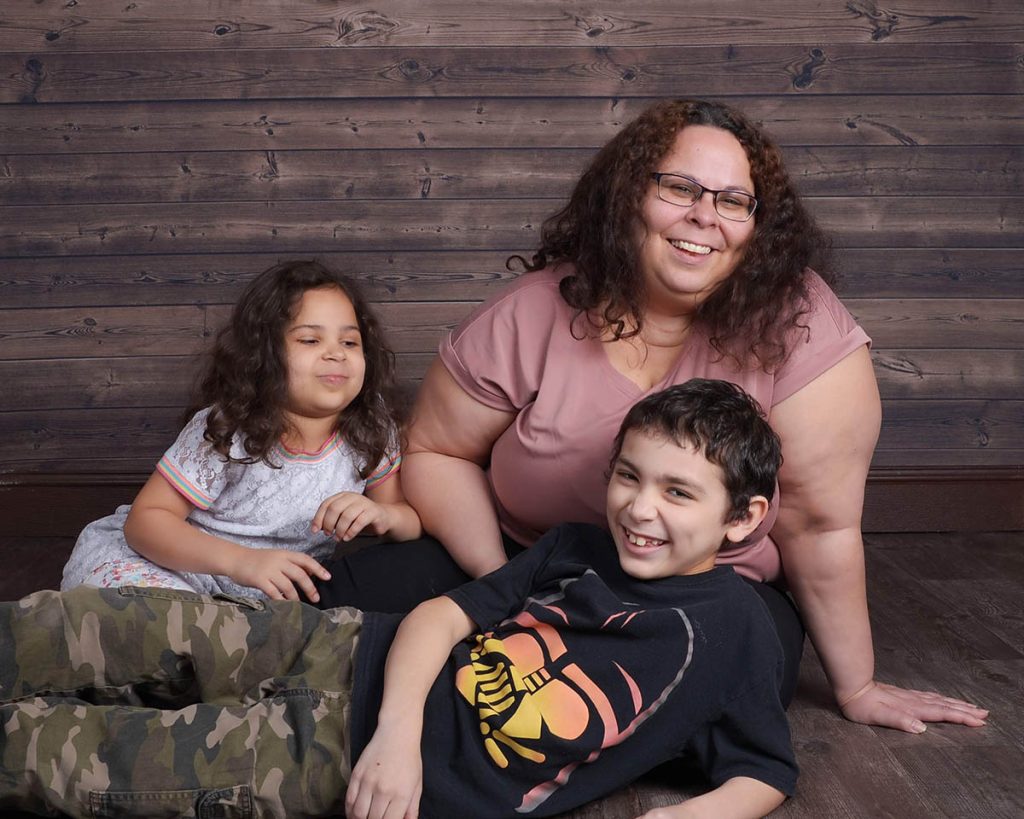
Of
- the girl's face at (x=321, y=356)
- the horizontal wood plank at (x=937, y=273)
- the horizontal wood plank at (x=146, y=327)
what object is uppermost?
the girl's face at (x=321, y=356)

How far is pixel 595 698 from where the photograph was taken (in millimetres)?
1572

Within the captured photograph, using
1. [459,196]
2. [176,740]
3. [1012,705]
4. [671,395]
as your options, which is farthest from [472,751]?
[459,196]

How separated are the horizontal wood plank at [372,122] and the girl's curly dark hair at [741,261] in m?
1.32

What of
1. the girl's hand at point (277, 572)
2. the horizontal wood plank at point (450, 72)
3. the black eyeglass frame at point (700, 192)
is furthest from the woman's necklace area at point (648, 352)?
the horizontal wood plank at point (450, 72)

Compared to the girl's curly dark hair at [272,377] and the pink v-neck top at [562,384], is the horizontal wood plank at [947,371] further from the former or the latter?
the girl's curly dark hair at [272,377]

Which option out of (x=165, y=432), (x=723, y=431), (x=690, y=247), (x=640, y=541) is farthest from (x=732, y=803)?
(x=165, y=432)

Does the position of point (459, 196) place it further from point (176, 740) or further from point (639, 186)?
point (176, 740)

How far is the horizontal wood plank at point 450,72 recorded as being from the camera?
3.21m

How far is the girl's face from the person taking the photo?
6.91ft

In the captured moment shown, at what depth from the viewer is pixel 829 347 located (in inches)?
75.0

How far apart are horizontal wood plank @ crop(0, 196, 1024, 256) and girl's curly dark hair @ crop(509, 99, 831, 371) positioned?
1342 millimetres

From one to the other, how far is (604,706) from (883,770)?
20.3 inches

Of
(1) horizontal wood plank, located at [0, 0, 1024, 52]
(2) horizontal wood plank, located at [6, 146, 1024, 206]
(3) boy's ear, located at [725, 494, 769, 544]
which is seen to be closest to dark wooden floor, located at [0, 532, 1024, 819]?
(3) boy's ear, located at [725, 494, 769, 544]

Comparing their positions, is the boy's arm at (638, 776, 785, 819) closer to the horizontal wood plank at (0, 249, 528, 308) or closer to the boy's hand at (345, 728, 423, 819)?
the boy's hand at (345, 728, 423, 819)
